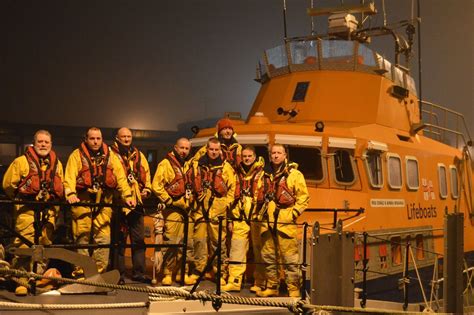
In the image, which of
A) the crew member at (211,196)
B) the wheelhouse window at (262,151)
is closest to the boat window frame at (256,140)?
the wheelhouse window at (262,151)

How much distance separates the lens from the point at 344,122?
848 cm

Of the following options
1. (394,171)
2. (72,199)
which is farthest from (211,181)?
(394,171)

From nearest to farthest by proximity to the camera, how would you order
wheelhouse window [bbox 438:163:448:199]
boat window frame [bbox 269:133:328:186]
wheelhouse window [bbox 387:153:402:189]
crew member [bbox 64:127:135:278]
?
crew member [bbox 64:127:135:278]
boat window frame [bbox 269:133:328:186]
wheelhouse window [bbox 387:153:402:189]
wheelhouse window [bbox 438:163:448:199]

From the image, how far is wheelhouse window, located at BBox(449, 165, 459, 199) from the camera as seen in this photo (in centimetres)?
988

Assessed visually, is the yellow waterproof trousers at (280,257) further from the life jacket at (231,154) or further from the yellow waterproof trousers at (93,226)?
the yellow waterproof trousers at (93,226)

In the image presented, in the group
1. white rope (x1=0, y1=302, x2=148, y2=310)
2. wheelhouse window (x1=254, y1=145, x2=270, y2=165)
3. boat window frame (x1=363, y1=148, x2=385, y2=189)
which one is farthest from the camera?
boat window frame (x1=363, y1=148, x2=385, y2=189)

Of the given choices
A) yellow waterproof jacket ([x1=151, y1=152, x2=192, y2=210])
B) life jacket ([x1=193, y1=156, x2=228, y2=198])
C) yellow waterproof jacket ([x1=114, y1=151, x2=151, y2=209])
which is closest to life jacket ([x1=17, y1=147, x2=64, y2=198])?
yellow waterproof jacket ([x1=114, y1=151, x2=151, y2=209])

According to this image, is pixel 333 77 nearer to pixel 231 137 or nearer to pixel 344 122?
pixel 344 122

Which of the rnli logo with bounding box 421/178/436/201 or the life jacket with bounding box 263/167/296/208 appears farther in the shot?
the rnli logo with bounding box 421/178/436/201

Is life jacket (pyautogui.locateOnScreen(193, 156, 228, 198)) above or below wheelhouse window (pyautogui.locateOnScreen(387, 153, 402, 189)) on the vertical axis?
below

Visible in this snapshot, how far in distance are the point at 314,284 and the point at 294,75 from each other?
16.6ft

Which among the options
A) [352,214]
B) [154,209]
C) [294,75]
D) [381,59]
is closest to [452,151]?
[381,59]

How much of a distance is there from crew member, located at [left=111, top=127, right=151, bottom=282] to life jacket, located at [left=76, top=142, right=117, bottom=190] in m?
0.21

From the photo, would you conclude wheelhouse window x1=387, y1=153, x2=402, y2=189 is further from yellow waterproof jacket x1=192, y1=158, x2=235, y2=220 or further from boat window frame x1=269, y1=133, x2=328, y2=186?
yellow waterproof jacket x1=192, y1=158, x2=235, y2=220
